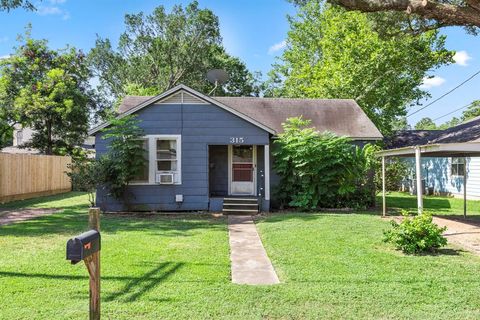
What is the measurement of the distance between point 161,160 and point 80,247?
10457mm

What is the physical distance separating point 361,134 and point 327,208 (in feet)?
10.7

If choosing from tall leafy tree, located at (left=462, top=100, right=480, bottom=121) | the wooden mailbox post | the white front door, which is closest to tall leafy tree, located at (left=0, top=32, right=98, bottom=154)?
the white front door

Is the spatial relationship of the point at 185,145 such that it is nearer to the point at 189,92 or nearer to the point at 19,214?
the point at 189,92

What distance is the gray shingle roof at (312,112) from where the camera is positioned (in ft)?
51.1

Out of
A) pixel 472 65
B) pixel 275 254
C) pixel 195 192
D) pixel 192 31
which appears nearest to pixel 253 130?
pixel 195 192

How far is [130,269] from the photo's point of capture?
19.2 ft

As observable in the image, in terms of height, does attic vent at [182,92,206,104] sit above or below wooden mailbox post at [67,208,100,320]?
above

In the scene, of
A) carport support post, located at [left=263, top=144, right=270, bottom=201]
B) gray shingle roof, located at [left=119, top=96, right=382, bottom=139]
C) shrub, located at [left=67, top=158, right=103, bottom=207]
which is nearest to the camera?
shrub, located at [left=67, top=158, right=103, bottom=207]

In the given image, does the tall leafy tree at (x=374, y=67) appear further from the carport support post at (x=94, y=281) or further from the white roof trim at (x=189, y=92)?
the carport support post at (x=94, y=281)

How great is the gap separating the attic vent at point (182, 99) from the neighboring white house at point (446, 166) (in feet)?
30.5

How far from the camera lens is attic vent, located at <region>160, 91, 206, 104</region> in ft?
44.3

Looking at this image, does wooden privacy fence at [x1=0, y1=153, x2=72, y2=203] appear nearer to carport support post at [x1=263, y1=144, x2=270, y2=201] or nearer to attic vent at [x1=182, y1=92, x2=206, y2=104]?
attic vent at [x1=182, y1=92, x2=206, y2=104]

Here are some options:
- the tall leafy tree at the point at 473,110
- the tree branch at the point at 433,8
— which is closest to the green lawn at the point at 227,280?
the tree branch at the point at 433,8

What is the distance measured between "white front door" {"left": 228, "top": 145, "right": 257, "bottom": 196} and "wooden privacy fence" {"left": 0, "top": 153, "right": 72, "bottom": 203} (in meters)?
8.61
